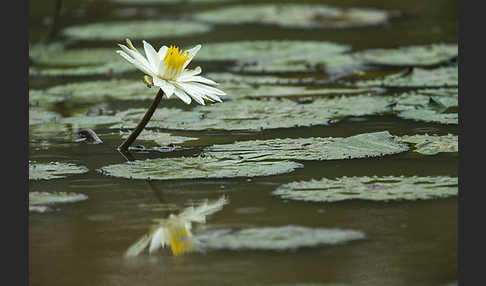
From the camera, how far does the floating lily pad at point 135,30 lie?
8584 millimetres

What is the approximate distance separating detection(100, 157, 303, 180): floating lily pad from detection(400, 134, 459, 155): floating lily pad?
0.66m

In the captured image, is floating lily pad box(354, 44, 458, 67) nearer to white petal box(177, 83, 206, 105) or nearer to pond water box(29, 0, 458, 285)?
pond water box(29, 0, 458, 285)

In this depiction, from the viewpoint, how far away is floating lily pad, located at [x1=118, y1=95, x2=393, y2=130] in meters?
5.03

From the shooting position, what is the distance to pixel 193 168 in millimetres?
4109

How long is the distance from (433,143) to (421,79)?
1707 mm

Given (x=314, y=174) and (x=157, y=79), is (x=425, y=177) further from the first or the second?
(x=157, y=79)

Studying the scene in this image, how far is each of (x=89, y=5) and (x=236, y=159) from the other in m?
7.68

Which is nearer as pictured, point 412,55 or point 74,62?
point 412,55

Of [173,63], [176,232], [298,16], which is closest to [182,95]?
[173,63]

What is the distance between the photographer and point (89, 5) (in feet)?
37.6

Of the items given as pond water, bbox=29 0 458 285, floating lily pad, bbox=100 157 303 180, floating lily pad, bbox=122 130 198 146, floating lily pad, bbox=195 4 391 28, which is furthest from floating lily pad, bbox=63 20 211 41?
floating lily pad, bbox=100 157 303 180

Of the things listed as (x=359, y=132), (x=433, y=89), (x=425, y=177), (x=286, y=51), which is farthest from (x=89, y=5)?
(x=425, y=177)

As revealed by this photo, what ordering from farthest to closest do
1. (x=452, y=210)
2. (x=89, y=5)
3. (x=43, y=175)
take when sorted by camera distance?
(x=89, y=5) < (x=43, y=175) < (x=452, y=210)

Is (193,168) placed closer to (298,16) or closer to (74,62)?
(74,62)
